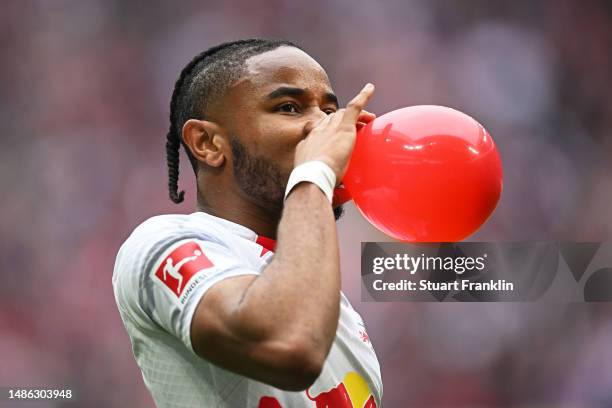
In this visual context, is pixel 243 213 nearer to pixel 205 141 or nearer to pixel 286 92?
pixel 205 141

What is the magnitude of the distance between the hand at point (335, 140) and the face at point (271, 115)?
16 cm

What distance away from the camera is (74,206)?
287 inches

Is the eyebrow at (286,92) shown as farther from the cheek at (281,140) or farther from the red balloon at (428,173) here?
the red balloon at (428,173)

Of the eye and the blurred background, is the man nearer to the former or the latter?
the eye

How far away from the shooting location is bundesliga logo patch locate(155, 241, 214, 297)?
75.1 inches

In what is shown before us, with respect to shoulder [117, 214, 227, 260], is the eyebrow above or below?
above

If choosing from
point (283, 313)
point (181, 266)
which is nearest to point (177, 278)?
point (181, 266)

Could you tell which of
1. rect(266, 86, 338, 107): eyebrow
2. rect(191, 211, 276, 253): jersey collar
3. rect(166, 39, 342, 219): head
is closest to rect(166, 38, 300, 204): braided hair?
rect(166, 39, 342, 219): head

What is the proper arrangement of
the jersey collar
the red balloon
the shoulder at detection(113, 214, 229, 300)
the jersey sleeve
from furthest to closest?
the jersey collar → the red balloon → the shoulder at detection(113, 214, 229, 300) → the jersey sleeve

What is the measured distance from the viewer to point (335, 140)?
2.15m

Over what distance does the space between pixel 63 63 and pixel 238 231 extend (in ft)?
18.5

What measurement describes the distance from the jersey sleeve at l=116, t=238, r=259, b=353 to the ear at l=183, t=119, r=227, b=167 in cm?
61

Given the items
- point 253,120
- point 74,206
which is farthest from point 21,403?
point 253,120

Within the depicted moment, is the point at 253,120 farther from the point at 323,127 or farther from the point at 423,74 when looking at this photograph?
the point at 423,74
